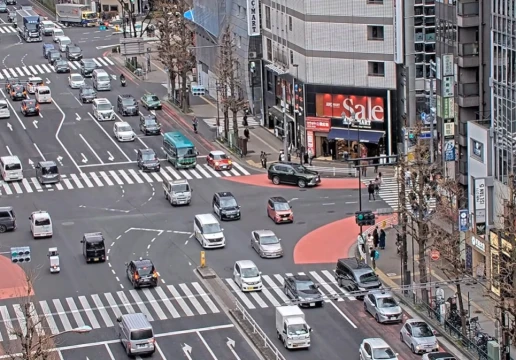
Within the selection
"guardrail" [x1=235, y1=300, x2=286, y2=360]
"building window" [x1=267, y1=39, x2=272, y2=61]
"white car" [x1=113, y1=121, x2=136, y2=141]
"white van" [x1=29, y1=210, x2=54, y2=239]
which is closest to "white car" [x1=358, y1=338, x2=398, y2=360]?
"guardrail" [x1=235, y1=300, x2=286, y2=360]

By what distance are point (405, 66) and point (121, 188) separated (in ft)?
95.4

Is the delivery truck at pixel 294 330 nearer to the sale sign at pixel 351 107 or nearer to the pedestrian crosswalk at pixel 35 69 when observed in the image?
the sale sign at pixel 351 107

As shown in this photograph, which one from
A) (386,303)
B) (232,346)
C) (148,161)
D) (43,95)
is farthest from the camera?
(43,95)

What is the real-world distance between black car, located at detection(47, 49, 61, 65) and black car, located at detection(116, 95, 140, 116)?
32871 millimetres

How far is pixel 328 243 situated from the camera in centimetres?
10644

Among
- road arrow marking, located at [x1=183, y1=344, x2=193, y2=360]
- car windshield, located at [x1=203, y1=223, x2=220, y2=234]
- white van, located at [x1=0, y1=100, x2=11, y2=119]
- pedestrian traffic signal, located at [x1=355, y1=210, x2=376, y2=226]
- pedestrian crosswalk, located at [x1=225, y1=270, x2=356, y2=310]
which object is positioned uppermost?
white van, located at [x1=0, y1=100, x2=11, y2=119]

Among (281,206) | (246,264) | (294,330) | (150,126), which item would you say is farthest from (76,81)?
(294,330)

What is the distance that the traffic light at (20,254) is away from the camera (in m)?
103

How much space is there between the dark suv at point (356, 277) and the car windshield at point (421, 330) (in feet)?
30.2

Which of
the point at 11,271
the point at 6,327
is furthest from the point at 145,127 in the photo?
the point at 6,327

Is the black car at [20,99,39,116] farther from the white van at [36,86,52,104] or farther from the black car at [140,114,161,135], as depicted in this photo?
the black car at [140,114,161,135]

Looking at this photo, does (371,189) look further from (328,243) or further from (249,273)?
(249,273)

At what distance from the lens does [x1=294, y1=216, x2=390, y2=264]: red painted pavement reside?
103 m

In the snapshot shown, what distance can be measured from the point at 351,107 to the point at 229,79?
20.7 metres
